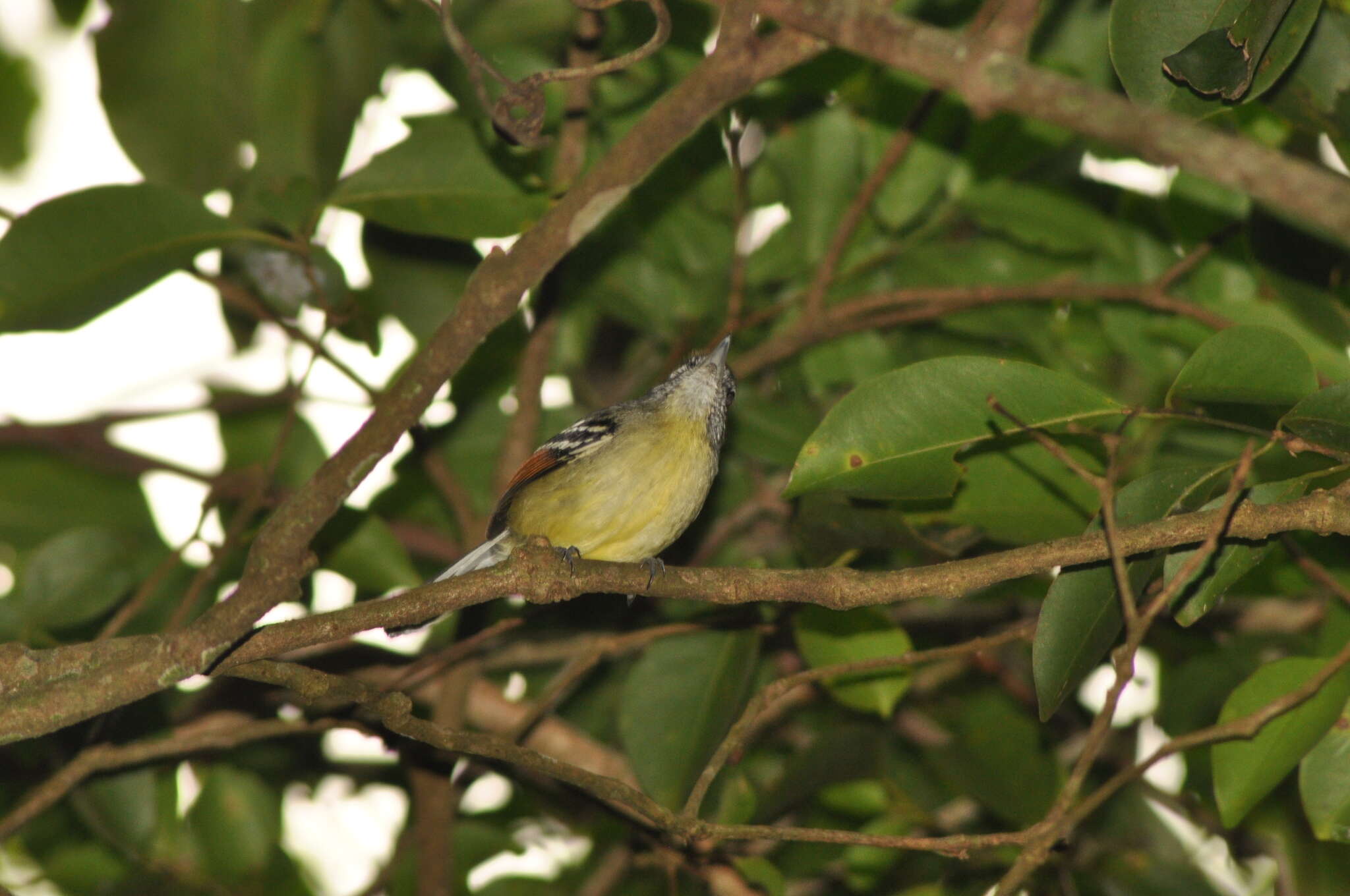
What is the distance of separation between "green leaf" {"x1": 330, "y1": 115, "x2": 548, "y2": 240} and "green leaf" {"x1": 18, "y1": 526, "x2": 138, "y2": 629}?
124 centimetres

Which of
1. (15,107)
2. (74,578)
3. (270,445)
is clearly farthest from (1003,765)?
(15,107)

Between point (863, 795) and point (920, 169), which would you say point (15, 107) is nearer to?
point (920, 169)

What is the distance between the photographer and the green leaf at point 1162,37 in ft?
8.18

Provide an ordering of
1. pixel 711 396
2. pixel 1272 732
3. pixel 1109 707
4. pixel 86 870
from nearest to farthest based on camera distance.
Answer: pixel 1109 707, pixel 1272 732, pixel 711 396, pixel 86 870

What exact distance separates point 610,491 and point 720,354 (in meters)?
0.66

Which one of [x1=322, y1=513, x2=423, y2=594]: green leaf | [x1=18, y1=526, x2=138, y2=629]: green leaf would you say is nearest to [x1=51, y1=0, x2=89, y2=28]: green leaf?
[x1=18, y1=526, x2=138, y2=629]: green leaf

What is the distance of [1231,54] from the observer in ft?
7.71

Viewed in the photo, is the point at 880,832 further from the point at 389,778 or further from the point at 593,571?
the point at 389,778

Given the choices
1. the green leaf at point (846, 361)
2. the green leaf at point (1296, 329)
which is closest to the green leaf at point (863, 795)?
the green leaf at point (846, 361)

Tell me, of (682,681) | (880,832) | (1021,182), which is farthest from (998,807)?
(1021,182)

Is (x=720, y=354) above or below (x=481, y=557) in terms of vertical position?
above

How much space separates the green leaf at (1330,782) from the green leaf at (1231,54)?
1548 millimetres

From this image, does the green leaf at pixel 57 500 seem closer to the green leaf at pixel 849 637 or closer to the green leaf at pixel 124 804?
the green leaf at pixel 124 804

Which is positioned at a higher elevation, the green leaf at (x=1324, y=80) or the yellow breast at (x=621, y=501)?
the green leaf at (x=1324, y=80)
